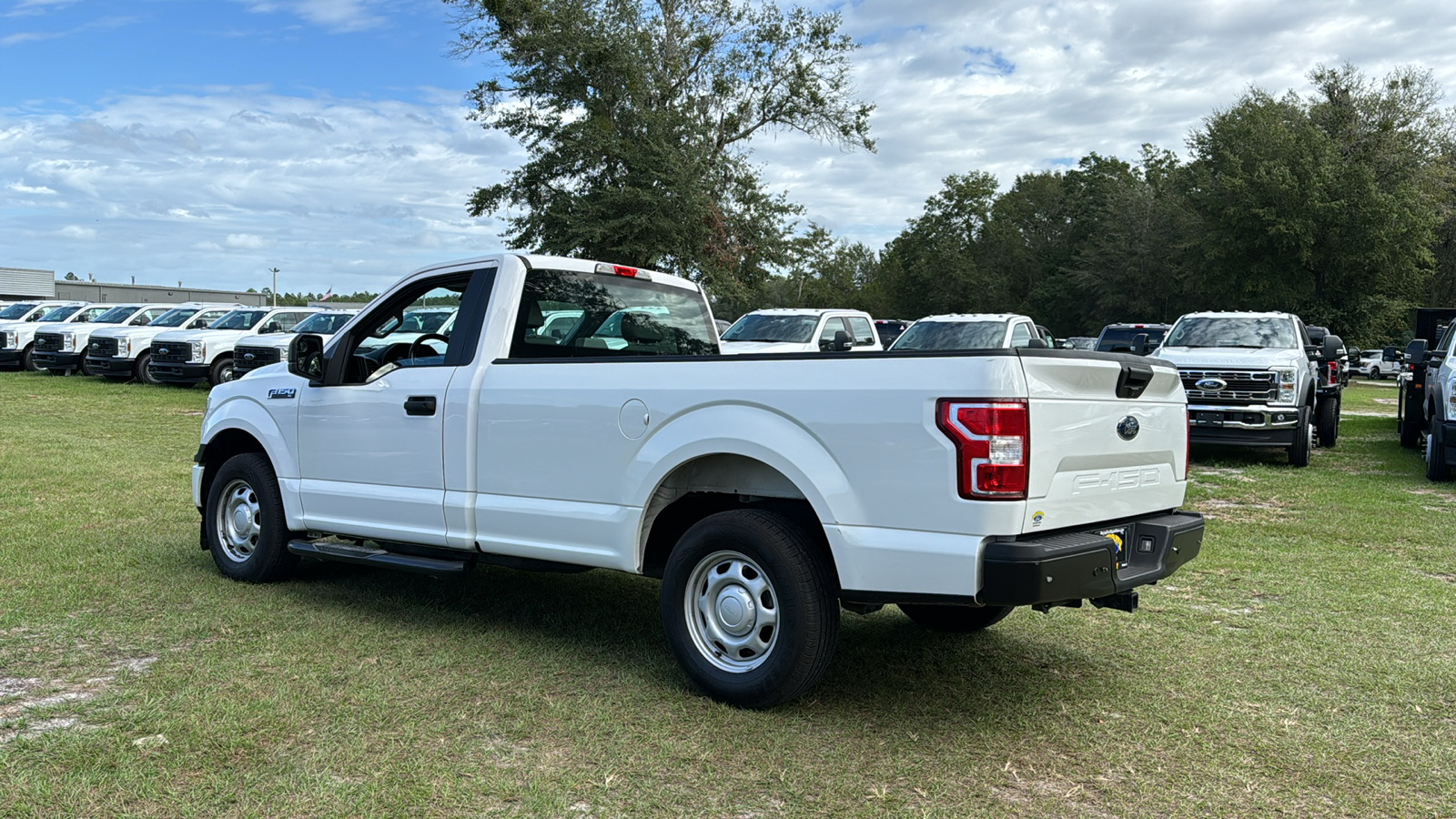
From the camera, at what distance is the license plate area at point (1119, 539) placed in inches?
180

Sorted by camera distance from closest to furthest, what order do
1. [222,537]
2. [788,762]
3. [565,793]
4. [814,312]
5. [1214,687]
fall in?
[565,793], [788,762], [1214,687], [222,537], [814,312]

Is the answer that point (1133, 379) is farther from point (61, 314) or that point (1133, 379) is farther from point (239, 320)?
point (61, 314)

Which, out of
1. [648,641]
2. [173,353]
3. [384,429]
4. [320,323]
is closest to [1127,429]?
[648,641]

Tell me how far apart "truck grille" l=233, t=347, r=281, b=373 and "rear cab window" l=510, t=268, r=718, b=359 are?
17179mm

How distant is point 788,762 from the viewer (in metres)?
4.16

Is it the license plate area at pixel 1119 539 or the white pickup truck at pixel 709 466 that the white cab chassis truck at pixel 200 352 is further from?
the license plate area at pixel 1119 539

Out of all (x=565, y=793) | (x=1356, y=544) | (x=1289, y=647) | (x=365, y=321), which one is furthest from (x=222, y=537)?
(x=1356, y=544)

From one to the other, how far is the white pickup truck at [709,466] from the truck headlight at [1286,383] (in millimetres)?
9372

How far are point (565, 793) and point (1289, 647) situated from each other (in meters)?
3.79

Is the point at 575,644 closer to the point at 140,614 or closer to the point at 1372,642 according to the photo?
the point at 140,614

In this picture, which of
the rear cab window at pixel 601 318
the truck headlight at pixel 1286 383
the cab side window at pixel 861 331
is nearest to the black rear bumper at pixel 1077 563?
the rear cab window at pixel 601 318

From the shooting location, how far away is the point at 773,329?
696 inches

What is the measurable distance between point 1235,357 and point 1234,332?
1.47m

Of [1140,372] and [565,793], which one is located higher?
[1140,372]
